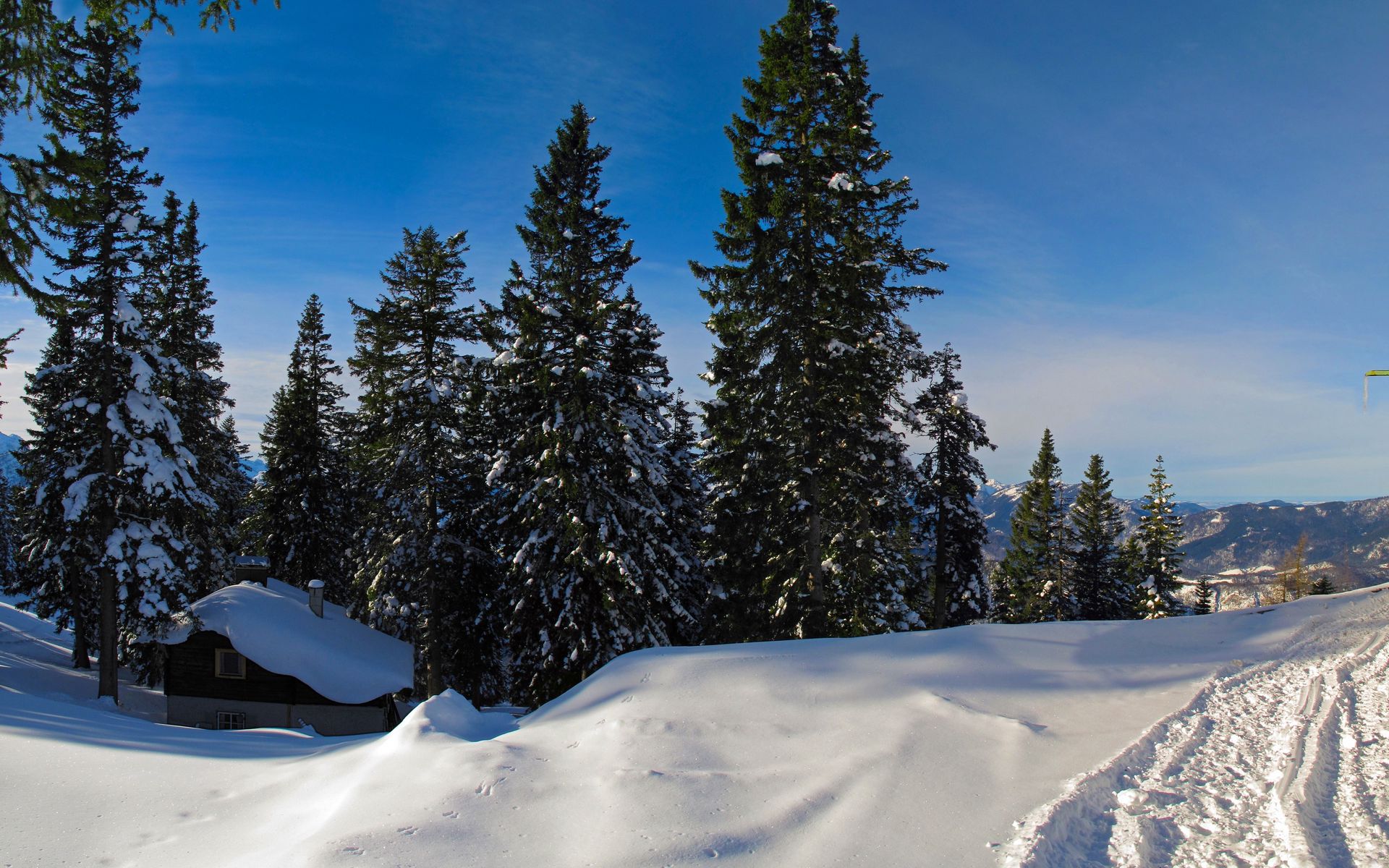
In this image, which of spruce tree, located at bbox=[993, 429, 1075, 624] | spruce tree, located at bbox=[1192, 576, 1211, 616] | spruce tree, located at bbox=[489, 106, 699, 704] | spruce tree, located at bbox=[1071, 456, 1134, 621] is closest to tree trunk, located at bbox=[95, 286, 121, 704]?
spruce tree, located at bbox=[489, 106, 699, 704]

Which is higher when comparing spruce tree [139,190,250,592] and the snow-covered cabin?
spruce tree [139,190,250,592]

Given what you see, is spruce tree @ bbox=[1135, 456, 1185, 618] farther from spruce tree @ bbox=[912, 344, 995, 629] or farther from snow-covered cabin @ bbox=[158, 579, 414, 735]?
snow-covered cabin @ bbox=[158, 579, 414, 735]

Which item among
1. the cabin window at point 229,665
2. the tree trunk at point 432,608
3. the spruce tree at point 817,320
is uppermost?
the spruce tree at point 817,320

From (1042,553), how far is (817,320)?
24.8 metres


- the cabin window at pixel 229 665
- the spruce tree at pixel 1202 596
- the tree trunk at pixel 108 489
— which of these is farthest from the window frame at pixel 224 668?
the spruce tree at pixel 1202 596

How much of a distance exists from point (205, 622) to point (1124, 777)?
89.5ft

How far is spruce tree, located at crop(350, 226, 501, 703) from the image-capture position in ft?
68.1

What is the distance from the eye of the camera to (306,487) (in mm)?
31172

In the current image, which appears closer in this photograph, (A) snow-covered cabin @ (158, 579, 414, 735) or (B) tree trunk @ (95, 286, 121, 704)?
(B) tree trunk @ (95, 286, 121, 704)

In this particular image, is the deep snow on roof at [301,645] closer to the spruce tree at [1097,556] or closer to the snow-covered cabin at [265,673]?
the snow-covered cabin at [265,673]

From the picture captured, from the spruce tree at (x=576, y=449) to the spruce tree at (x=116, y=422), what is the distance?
393 inches

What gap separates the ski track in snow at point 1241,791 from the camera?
4.71 meters

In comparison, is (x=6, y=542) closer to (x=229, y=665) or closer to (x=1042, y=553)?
(x=229, y=665)

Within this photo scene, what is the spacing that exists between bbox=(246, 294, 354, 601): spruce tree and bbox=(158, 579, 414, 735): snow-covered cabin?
641 centimetres
